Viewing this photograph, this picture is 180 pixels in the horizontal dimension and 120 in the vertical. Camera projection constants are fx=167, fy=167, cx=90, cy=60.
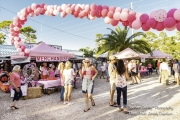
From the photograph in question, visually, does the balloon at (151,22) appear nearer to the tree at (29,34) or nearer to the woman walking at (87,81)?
the woman walking at (87,81)

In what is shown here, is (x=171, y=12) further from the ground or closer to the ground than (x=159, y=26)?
further from the ground

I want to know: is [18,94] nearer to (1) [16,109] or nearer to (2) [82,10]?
(1) [16,109]

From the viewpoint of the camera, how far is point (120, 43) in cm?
1947

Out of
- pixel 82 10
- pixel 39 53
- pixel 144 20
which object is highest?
pixel 82 10

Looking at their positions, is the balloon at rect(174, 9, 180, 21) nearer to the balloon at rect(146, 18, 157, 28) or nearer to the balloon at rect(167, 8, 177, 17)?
the balloon at rect(167, 8, 177, 17)

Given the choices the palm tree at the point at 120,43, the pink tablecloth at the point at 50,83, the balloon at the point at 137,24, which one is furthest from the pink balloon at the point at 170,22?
the palm tree at the point at 120,43

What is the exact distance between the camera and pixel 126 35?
19781mm

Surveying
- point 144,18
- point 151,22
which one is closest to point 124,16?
point 144,18

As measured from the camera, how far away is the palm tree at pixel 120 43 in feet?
62.2

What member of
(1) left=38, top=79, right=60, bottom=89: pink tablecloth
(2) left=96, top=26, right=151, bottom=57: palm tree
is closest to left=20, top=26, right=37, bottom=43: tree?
(2) left=96, top=26, right=151, bottom=57: palm tree

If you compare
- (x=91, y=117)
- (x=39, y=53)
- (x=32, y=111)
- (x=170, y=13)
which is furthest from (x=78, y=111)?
(x=39, y=53)

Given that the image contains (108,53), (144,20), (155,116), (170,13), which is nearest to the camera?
(170,13)

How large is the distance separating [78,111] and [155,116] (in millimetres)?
2339

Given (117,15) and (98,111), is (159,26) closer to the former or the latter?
(117,15)
